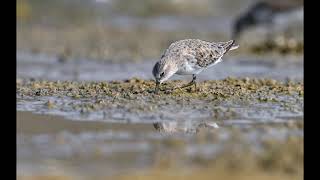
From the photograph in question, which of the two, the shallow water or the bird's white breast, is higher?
the bird's white breast

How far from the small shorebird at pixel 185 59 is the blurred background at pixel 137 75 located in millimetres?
605

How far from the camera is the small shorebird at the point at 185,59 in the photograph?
1070 cm

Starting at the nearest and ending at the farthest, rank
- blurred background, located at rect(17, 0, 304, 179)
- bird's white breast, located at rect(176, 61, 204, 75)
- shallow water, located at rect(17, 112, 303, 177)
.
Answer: shallow water, located at rect(17, 112, 303, 177) → blurred background, located at rect(17, 0, 304, 179) → bird's white breast, located at rect(176, 61, 204, 75)

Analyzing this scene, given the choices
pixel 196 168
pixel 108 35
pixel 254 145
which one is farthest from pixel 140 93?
pixel 108 35

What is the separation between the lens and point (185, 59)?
36.6ft

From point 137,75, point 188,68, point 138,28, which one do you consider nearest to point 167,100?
point 188,68

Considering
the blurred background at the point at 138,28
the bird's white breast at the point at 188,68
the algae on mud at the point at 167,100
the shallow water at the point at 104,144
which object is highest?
the blurred background at the point at 138,28

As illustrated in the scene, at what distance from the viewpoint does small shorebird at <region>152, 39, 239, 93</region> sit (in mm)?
10695

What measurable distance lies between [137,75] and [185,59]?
353cm

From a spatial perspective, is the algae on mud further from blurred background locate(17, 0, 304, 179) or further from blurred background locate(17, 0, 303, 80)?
blurred background locate(17, 0, 303, 80)

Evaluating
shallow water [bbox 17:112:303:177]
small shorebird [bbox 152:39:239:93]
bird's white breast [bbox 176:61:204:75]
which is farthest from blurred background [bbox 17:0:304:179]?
bird's white breast [bbox 176:61:204:75]

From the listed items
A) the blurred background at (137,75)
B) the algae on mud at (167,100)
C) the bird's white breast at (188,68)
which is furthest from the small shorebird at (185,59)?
the blurred background at (137,75)

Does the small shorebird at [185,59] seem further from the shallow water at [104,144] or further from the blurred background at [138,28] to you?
the blurred background at [138,28]

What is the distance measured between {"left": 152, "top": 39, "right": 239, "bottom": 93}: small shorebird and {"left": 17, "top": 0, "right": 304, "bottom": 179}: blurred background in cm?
60
